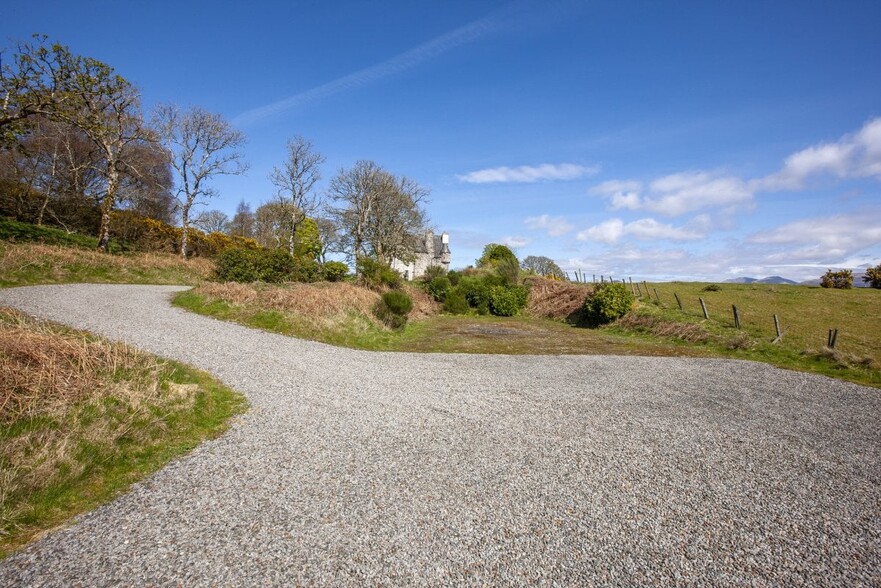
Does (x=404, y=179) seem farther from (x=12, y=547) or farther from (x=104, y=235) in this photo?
(x=12, y=547)

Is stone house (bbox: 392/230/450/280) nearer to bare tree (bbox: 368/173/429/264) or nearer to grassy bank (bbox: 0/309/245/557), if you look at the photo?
bare tree (bbox: 368/173/429/264)

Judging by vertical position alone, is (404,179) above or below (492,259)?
above

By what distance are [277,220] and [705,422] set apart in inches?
1872

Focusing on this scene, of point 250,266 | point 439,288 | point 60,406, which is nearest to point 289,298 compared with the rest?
point 250,266

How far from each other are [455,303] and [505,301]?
3431 millimetres

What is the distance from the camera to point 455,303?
27312mm

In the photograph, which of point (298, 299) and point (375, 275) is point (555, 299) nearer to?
point (375, 275)

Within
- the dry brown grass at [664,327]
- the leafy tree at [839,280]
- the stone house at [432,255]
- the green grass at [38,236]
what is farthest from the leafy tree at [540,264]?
the green grass at [38,236]

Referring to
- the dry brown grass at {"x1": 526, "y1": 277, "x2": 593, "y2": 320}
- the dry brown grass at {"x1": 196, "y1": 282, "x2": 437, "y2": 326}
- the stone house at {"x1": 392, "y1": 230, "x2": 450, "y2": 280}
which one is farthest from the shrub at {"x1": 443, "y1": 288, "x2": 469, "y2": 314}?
the stone house at {"x1": 392, "y1": 230, "x2": 450, "y2": 280}

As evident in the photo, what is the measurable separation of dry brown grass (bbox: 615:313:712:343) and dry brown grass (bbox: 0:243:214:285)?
903 inches

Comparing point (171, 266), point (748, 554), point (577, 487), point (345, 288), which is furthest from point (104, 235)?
point (748, 554)

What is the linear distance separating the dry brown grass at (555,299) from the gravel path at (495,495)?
1725cm

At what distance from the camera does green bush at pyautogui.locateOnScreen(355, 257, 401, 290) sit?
2320 cm

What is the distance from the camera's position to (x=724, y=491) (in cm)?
455
